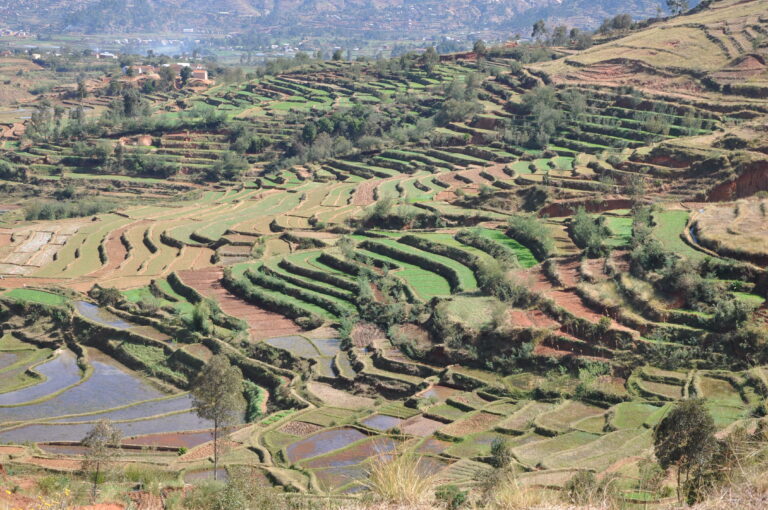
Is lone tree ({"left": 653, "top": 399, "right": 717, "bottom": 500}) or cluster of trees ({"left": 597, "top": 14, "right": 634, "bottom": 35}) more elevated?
cluster of trees ({"left": 597, "top": 14, "right": 634, "bottom": 35})

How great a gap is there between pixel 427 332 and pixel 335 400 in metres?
4.30

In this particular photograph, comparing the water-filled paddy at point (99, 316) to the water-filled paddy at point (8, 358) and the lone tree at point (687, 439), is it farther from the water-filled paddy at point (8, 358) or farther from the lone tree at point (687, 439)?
the lone tree at point (687, 439)

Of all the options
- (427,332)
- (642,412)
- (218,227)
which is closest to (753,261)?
(642,412)

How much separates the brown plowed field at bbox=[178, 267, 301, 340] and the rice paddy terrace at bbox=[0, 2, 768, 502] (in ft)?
0.55

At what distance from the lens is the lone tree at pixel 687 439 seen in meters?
12.9

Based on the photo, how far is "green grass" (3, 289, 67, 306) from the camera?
128 feet

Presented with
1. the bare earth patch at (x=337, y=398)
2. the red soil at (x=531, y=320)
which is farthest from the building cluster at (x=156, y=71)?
the red soil at (x=531, y=320)

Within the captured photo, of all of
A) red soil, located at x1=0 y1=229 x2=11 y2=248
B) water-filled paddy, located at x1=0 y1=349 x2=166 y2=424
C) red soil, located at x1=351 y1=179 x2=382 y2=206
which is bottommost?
red soil, located at x1=0 y1=229 x2=11 y2=248

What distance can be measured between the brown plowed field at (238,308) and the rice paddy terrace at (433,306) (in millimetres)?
167

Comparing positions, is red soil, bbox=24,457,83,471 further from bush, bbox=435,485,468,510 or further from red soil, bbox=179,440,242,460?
bush, bbox=435,485,468,510

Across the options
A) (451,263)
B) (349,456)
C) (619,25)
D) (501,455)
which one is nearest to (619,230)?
(451,263)

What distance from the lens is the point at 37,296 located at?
131 ft

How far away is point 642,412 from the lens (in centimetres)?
2200

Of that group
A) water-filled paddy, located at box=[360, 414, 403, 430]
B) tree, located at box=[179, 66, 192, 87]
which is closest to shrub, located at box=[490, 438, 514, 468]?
water-filled paddy, located at box=[360, 414, 403, 430]
